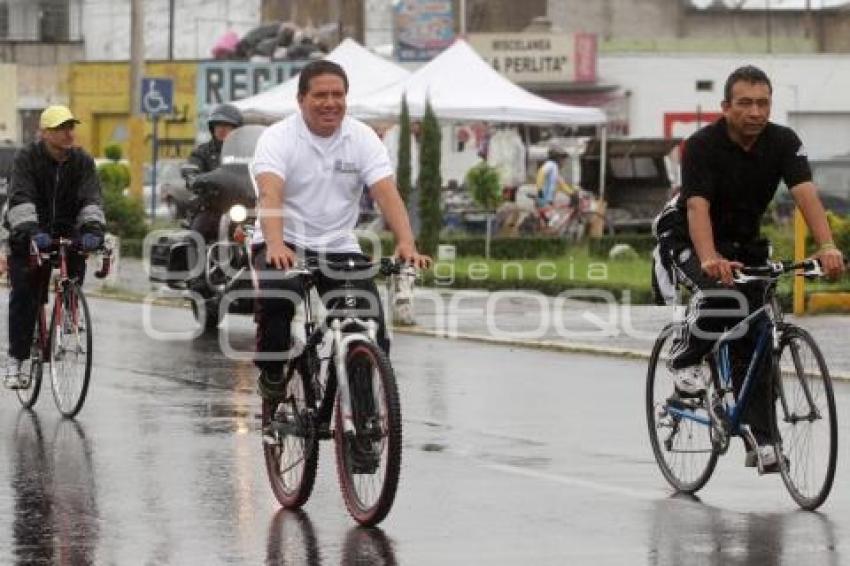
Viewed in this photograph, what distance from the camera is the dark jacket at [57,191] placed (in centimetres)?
1367

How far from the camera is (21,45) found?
80750 millimetres

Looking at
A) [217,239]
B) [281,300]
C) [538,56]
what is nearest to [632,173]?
[538,56]

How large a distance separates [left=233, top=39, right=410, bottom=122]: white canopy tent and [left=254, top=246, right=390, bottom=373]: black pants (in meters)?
27.1

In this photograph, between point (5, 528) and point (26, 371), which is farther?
point (26, 371)

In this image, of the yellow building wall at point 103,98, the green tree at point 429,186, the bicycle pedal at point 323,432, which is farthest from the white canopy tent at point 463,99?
the yellow building wall at point 103,98

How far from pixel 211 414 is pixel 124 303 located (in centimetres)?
1081

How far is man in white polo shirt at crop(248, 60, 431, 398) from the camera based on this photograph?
9.82 meters

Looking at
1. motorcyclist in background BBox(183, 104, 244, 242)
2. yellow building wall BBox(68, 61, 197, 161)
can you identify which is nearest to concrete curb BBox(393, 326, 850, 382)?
motorcyclist in background BBox(183, 104, 244, 242)

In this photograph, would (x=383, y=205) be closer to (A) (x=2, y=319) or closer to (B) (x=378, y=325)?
(B) (x=378, y=325)

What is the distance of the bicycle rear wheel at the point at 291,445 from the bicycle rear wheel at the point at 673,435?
1.61 metres

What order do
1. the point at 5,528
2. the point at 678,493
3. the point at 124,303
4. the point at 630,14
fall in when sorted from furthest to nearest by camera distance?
the point at 630,14 → the point at 124,303 → the point at 678,493 → the point at 5,528

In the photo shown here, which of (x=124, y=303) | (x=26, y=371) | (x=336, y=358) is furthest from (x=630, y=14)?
(x=336, y=358)

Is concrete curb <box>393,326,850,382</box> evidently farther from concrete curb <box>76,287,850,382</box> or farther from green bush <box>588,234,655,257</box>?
green bush <box>588,234,655,257</box>

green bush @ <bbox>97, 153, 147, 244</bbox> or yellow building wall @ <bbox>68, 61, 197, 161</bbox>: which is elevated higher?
yellow building wall @ <bbox>68, 61, 197, 161</bbox>
